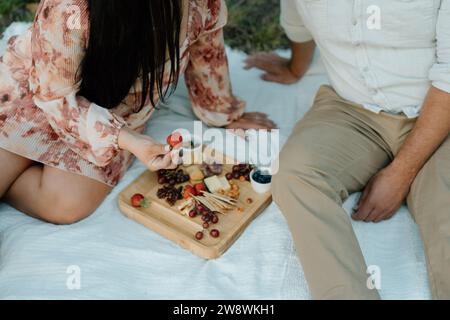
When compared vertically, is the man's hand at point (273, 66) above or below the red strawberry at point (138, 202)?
below

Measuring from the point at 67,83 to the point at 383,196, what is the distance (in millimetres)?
865

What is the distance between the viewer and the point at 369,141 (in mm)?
1503

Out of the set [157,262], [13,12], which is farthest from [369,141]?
[13,12]

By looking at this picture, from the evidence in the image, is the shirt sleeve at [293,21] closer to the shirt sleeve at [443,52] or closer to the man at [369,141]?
the man at [369,141]

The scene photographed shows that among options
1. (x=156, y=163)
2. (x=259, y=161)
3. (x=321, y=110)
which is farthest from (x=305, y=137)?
(x=156, y=163)

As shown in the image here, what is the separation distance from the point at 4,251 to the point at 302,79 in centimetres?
122

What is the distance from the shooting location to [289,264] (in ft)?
4.57

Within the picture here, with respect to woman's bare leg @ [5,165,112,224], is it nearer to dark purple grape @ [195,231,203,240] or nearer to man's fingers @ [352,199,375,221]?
dark purple grape @ [195,231,203,240]

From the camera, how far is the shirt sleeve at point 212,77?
1667mm

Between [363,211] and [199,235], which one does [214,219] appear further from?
[363,211]

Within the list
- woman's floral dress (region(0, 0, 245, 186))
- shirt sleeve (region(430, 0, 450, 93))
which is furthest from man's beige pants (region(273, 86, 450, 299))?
woman's floral dress (region(0, 0, 245, 186))

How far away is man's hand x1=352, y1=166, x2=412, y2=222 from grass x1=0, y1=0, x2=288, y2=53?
1028 millimetres

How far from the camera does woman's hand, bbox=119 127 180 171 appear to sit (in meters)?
1.38

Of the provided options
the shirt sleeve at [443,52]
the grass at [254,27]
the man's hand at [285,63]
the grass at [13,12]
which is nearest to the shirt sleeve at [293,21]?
the man's hand at [285,63]
